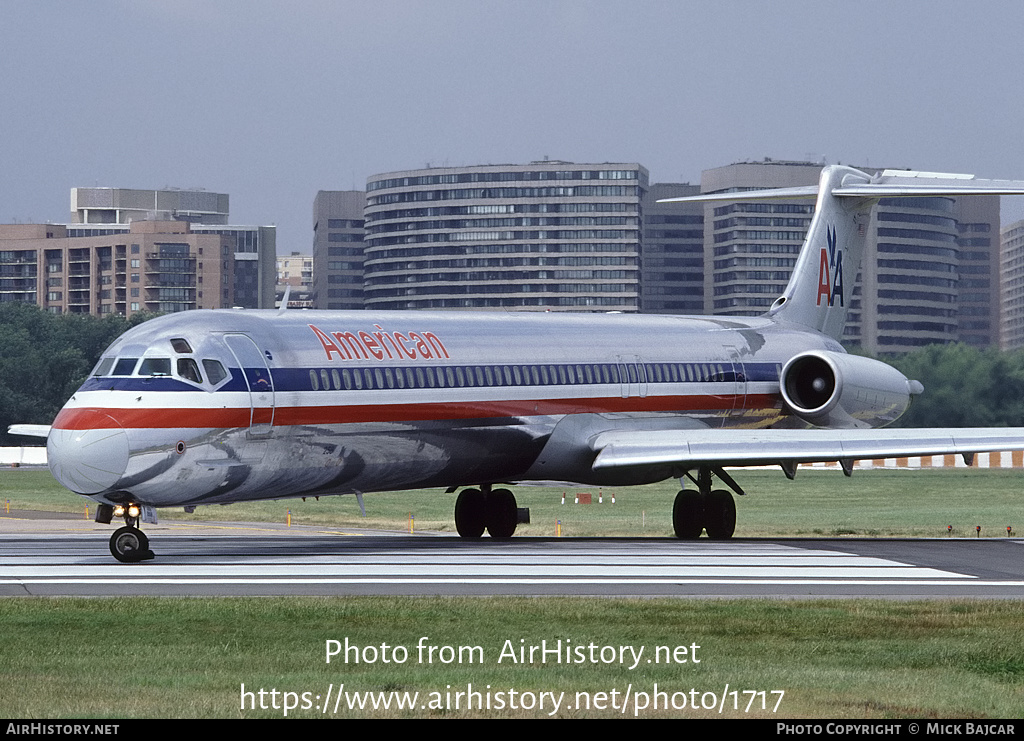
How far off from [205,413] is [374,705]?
11853 millimetres

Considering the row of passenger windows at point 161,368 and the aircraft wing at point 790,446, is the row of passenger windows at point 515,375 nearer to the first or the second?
the aircraft wing at point 790,446

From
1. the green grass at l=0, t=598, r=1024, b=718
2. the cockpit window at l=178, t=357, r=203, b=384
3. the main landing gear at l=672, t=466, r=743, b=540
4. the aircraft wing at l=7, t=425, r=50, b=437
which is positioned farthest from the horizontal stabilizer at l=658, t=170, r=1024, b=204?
the green grass at l=0, t=598, r=1024, b=718

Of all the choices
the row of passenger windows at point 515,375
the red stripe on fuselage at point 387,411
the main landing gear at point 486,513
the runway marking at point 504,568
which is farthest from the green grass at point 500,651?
the main landing gear at point 486,513

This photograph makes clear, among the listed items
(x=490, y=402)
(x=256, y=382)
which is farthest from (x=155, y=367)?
(x=490, y=402)

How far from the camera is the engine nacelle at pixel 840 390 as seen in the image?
3391 centimetres

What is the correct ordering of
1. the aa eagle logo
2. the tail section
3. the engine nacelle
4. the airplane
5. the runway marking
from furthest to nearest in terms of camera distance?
the aa eagle logo, the tail section, the engine nacelle, the airplane, the runway marking

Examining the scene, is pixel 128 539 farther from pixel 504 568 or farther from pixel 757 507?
pixel 757 507

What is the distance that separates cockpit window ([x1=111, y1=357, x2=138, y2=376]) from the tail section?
16938mm

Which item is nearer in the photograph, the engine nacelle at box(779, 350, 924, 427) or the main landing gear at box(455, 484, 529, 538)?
the main landing gear at box(455, 484, 529, 538)

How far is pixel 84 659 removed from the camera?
Answer: 14312mm

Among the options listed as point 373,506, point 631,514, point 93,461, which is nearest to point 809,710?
point 93,461

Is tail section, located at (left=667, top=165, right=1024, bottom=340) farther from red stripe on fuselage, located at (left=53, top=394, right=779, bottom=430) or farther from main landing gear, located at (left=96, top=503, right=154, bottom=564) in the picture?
main landing gear, located at (left=96, top=503, right=154, bottom=564)

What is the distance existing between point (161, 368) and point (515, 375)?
7.51m

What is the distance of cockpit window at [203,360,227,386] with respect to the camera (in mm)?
23734
